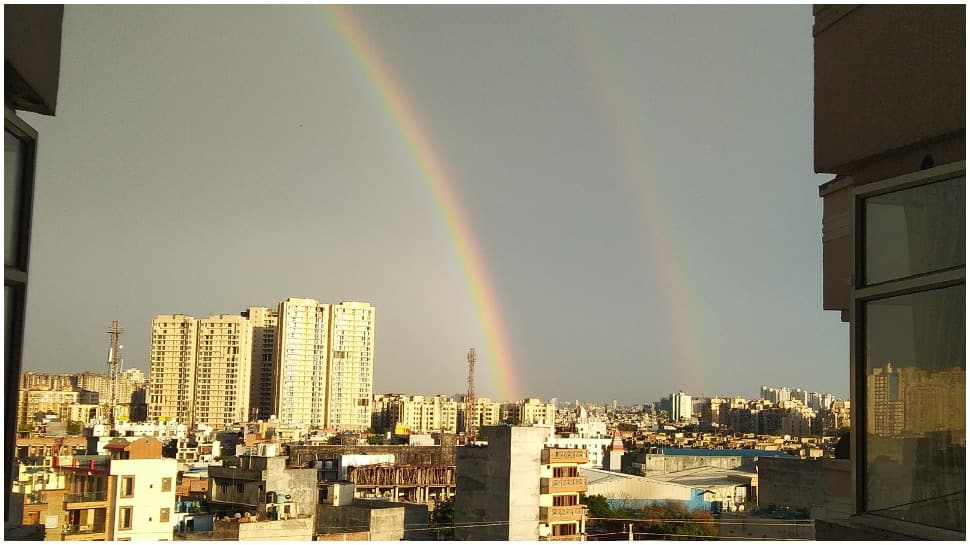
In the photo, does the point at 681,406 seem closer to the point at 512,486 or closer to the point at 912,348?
the point at 512,486

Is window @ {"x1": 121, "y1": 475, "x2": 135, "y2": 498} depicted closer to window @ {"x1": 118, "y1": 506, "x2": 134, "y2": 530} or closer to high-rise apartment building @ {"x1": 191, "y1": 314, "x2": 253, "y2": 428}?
window @ {"x1": 118, "y1": 506, "x2": 134, "y2": 530}

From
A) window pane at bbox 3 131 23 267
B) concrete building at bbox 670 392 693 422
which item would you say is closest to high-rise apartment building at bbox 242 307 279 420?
concrete building at bbox 670 392 693 422

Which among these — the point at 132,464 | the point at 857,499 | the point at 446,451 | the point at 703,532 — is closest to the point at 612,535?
the point at 703,532

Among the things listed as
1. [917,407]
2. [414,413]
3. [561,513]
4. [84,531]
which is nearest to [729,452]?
[561,513]

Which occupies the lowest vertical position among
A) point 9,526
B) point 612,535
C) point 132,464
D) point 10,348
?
point 612,535

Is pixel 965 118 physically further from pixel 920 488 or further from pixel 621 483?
pixel 621 483

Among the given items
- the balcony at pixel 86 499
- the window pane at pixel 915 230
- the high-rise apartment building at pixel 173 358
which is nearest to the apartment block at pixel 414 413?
the high-rise apartment building at pixel 173 358

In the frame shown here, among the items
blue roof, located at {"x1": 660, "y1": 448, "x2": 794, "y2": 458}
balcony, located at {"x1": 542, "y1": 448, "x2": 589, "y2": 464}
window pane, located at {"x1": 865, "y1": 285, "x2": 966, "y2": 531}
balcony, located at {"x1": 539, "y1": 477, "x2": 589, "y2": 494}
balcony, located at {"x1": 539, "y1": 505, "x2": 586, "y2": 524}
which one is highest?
window pane, located at {"x1": 865, "y1": 285, "x2": 966, "y2": 531}
